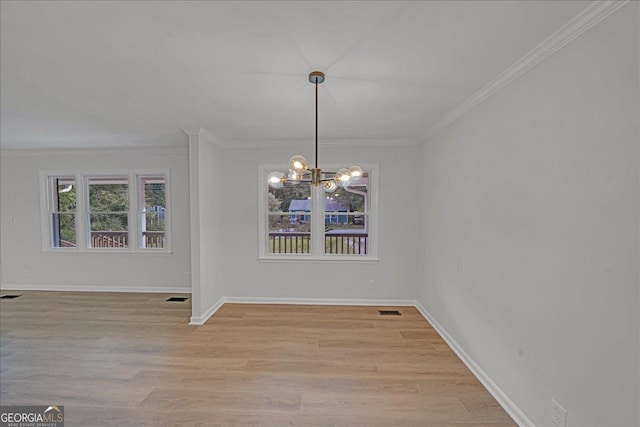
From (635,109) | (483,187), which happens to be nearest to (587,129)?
(635,109)

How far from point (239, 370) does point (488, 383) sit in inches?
87.2

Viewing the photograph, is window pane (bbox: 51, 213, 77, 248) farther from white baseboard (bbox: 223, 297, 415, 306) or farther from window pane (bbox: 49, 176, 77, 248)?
white baseboard (bbox: 223, 297, 415, 306)

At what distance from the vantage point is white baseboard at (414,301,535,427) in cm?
194

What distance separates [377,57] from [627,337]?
6.73 ft

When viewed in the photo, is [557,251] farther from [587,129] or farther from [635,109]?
[635,109]

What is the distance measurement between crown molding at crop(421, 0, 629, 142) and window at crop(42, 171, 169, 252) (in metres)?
4.90

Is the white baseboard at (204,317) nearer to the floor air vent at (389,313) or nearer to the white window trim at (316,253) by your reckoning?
the white window trim at (316,253)

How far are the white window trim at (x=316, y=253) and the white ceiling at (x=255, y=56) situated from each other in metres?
1.13

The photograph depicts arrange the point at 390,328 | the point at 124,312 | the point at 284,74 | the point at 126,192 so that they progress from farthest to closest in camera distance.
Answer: the point at 126,192 → the point at 124,312 → the point at 390,328 → the point at 284,74

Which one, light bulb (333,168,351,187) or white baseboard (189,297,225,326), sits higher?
light bulb (333,168,351,187)

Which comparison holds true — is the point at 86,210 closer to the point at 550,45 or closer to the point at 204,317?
the point at 204,317

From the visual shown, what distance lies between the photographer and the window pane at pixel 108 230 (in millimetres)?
4953

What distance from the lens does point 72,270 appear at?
4906 mm

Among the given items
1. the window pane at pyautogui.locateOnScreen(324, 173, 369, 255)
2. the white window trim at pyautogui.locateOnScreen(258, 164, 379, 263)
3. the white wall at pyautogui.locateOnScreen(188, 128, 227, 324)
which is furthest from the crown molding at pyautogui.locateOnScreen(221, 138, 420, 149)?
the window pane at pyautogui.locateOnScreen(324, 173, 369, 255)
